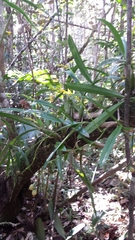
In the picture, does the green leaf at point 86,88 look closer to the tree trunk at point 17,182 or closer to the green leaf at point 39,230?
the tree trunk at point 17,182

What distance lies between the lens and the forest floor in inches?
44.6

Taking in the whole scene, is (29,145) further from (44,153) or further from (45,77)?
(45,77)

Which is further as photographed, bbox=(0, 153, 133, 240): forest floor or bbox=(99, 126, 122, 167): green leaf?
bbox=(0, 153, 133, 240): forest floor

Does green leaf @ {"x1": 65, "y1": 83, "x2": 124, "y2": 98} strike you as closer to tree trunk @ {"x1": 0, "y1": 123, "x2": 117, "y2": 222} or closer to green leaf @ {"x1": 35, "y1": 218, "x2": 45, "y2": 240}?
tree trunk @ {"x1": 0, "y1": 123, "x2": 117, "y2": 222}

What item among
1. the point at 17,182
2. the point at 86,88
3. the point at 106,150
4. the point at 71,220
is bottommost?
the point at 71,220

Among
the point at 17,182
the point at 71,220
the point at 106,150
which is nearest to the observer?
the point at 106,150

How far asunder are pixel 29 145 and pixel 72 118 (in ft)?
1.09

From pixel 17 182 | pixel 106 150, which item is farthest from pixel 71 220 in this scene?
pixel 106 150

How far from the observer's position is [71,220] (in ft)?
4.30

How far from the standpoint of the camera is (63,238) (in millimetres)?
1180

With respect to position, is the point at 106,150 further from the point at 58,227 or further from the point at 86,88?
the point at 58,227

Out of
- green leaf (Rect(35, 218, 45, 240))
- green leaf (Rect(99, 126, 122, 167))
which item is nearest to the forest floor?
green leaf (Rect(35, 218, 45, 240))

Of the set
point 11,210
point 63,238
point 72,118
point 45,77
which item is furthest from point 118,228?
point 45,77

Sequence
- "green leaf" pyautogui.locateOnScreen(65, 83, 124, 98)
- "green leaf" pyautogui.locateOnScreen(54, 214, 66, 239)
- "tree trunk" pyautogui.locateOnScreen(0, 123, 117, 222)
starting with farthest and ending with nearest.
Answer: "green leaf" pyautogui.locateOnScreen(54, 214, 66, 239) < "tree trunk" pyautogui.locateOnScreen(0, 123, 117, 222) < "green leaf" pyautogui.locateOnScreen(65, 83, 124, 98)
